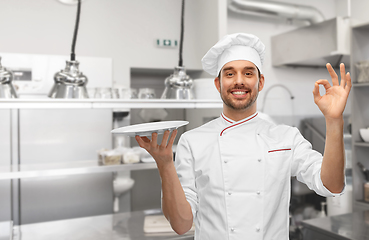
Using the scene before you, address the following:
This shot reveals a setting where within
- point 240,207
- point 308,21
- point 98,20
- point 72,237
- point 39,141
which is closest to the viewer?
point 240,207

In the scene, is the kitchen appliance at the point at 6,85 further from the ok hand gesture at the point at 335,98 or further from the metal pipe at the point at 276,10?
the metal pipe at the point at 276,10

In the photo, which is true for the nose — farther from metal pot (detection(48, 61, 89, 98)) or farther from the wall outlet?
the wall outlet

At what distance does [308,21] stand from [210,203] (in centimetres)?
295

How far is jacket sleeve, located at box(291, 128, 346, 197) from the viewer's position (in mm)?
892

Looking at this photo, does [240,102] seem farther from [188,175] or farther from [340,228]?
[340,228]

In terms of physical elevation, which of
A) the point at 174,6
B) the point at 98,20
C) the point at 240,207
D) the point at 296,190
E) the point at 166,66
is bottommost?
the point at 296,190

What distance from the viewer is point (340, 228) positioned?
5.57 feet

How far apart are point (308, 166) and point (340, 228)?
3.17 ft

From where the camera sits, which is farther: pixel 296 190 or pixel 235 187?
pixel 296 190

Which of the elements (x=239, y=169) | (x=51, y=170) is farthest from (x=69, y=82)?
(x=239, y=169)

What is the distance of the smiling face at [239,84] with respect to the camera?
3.07 feet

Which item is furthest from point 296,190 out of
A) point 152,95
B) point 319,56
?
point 152,95

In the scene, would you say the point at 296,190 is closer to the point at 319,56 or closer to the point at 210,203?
the point at 319,56

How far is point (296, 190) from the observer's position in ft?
10.7
